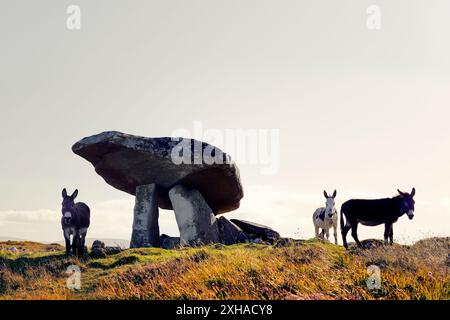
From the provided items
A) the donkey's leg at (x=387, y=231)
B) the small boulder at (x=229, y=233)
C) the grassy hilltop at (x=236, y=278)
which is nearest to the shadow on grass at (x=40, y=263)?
the grassy hilltop at (x=236, y=278)

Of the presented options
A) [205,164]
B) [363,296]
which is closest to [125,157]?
[205,164]

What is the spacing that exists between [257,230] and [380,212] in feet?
23.8

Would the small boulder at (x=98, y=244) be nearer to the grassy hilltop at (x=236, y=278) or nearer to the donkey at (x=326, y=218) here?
the grassy hilltop at (x=236, y=278)

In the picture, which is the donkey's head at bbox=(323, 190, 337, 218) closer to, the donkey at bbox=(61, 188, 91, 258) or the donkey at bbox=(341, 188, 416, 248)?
the donkey at bbox=(341, 188, 416, 248)

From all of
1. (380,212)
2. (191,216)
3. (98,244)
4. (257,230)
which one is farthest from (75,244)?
(380,212)

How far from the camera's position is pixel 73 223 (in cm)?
2011

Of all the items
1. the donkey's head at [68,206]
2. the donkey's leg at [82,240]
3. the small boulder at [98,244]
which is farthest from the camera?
the small boulder at [98,244]

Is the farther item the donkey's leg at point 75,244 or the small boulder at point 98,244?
the small boulder at point 98,244

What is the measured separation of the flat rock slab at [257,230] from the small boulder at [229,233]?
1.00m

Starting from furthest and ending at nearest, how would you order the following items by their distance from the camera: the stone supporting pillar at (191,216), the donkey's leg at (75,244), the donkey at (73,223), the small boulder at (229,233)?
the small boulder at (229,233) → the stone supporting pillar at (191,216) → the donkey's leg at (75,244) → the donkey at (73,223)

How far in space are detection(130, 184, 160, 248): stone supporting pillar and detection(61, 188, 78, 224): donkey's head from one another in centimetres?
477

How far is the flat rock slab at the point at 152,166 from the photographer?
23.0m

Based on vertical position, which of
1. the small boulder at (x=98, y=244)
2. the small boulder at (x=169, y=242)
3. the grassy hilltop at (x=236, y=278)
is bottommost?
the small boulder at (x=169, y=242)
